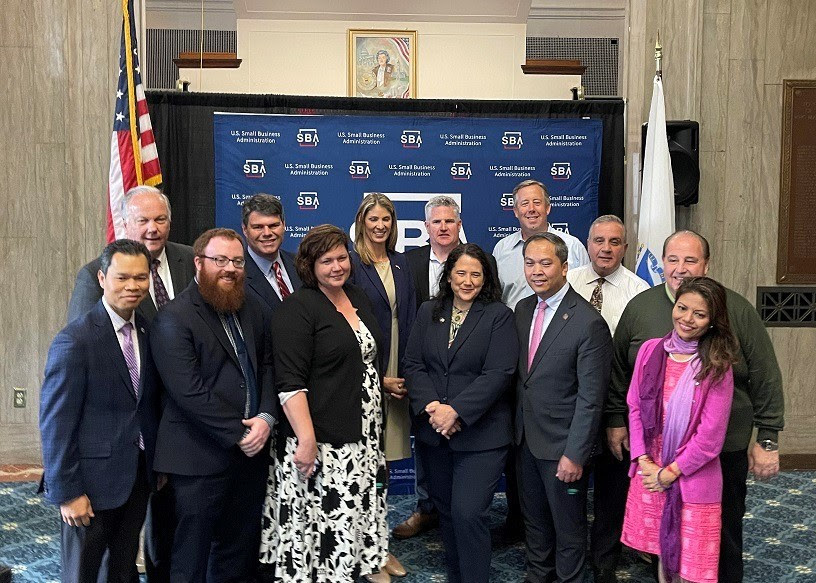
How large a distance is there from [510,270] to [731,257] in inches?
83.3

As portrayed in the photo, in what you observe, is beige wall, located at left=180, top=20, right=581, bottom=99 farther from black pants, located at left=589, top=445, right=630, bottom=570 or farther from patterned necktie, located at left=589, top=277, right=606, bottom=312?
black pants, located at left=589, top=445, right=630, bottom=570

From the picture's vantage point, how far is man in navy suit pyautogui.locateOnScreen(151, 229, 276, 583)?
331 cm

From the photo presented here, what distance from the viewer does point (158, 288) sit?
145 inches

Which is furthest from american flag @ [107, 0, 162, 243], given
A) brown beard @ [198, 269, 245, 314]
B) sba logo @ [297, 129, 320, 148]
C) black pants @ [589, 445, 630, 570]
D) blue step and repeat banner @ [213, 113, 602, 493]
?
black pants @ [589, 445, 630, 570]

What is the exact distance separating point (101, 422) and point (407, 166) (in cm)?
336

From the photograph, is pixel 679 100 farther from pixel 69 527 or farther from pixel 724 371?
pixel 69 527

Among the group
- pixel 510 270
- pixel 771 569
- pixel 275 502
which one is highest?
pixel 510 270

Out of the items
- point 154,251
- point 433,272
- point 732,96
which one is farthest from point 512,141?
point 154,251

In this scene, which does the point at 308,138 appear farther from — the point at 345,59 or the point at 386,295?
the point at 345,59

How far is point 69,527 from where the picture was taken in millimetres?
3127

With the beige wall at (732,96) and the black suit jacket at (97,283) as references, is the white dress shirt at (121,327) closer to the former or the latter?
the black suit jacket at (97,283)

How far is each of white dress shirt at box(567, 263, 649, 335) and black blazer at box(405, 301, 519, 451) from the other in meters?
0.62

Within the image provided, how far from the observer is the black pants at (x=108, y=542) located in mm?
3111

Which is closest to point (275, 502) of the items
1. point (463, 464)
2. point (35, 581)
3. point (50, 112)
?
point (463, 464)
